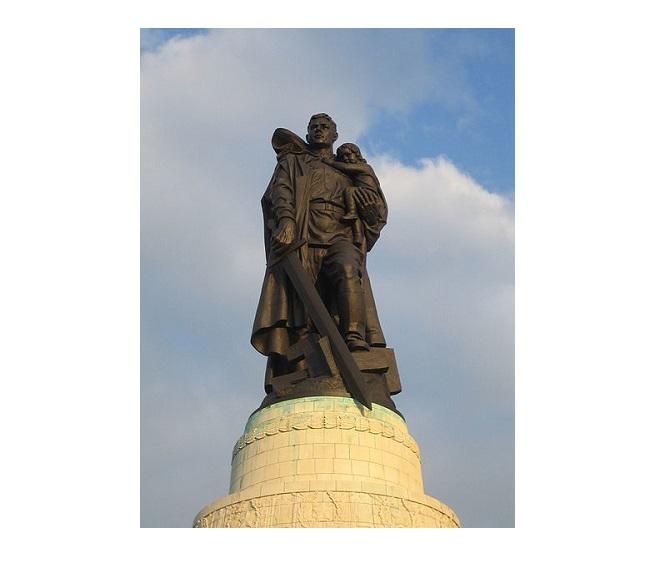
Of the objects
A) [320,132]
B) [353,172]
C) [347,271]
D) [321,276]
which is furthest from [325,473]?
[320,132]

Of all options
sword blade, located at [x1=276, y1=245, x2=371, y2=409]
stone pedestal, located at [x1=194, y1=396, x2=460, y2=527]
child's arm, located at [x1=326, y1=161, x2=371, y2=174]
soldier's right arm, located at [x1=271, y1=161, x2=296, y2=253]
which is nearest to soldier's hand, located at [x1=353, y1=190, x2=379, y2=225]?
child's arm, located at [x1=326, y1=161, x2=371, y2=174]

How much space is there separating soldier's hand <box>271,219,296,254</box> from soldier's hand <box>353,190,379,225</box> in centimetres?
129

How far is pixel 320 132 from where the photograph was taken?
17.2 metres

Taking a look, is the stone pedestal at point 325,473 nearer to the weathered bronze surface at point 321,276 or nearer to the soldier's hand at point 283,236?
the weathered bronze surface at point 321,276

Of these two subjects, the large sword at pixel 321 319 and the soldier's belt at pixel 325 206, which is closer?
the large sword at pixel 321 319

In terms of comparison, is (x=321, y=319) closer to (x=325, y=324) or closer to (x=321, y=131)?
(x=325, y=324)

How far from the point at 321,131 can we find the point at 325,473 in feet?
20.8

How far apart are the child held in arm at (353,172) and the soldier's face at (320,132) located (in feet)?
0.89

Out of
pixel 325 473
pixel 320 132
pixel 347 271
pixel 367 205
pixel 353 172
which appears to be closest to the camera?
pixel 325 473

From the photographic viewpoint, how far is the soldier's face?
17.2m

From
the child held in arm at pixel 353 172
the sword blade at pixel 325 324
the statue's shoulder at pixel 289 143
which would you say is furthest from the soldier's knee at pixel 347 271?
the statue's shoulder at pixel 289 143

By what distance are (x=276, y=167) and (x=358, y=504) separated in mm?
6508

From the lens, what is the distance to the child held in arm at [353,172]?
54.2 feet

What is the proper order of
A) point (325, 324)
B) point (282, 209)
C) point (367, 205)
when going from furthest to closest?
point (367, 205), point (282, 209), point (325, 324)
